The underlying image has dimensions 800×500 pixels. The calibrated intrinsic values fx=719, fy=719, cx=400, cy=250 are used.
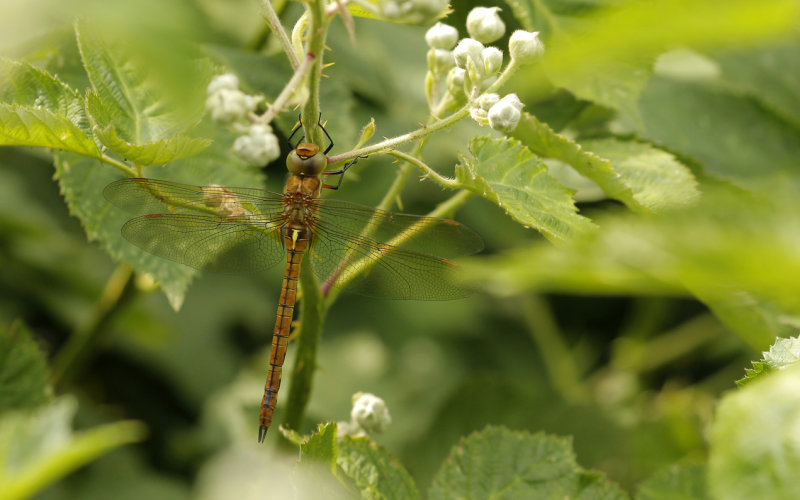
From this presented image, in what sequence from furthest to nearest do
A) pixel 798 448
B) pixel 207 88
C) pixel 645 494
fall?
pixel 645 494
pixel 207 88
pixel 798 448

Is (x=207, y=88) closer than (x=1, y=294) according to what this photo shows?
Yes

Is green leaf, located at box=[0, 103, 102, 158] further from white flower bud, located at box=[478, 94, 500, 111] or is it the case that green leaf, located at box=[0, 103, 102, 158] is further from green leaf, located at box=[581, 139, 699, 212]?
green leaf, located at box=[581, 139, 699, 212]

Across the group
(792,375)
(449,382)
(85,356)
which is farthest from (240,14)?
(792,375)

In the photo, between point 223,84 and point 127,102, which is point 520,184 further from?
point 127,102

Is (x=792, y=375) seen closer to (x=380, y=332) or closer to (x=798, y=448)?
(x=798, y=448)

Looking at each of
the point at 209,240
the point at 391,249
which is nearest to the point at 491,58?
the point at 391,249

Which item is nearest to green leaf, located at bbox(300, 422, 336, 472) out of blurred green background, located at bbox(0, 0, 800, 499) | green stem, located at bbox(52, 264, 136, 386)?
blurred green background, located at bbox(0, 0, 800, 499)

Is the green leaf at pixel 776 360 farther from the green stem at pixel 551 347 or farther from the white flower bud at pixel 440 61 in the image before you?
the green stem at pixel 551 347

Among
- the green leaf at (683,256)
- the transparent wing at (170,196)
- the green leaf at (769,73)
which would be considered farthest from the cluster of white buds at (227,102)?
the green leaf at (769,73)
